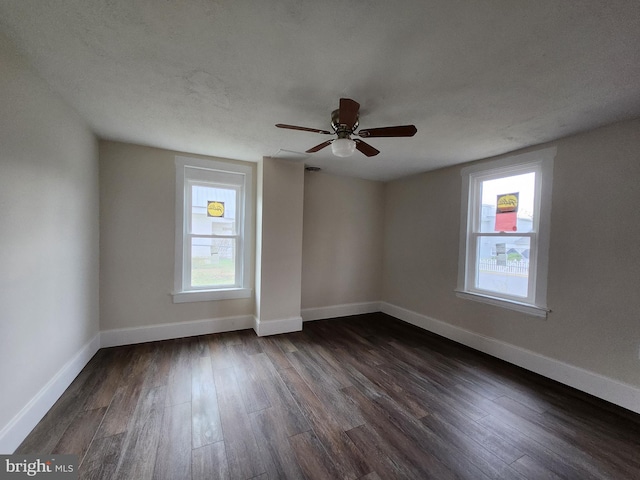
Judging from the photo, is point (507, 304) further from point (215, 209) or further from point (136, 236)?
point (136, 236)

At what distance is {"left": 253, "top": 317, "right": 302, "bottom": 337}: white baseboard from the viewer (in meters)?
3.34

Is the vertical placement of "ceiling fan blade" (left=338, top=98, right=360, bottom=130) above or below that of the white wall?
above

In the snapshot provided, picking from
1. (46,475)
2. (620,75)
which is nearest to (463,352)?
(620,75)

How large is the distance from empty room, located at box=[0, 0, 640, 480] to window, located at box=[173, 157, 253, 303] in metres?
0.03

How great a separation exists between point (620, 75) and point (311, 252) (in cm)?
347

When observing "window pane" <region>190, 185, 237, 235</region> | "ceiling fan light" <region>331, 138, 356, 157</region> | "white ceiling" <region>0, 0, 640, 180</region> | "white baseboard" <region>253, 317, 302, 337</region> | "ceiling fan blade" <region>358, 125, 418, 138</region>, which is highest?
"white ceiling" <region>0, 0, 640, 180</region>

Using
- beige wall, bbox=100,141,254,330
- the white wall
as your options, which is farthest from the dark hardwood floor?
beige wall, bbox=100,141,254,330

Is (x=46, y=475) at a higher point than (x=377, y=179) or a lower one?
lower

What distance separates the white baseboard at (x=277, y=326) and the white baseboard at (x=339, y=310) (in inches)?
18.3

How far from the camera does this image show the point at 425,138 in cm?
252

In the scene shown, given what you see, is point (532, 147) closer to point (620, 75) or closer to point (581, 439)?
point (620, 75)

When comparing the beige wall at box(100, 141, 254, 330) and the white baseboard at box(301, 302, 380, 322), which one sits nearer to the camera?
the beige wall at box(100, 141, 254, 330)

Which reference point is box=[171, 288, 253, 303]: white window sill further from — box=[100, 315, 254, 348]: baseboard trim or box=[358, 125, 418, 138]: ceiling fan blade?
box=[358, 125, 418, 138]: ceiling fan blade

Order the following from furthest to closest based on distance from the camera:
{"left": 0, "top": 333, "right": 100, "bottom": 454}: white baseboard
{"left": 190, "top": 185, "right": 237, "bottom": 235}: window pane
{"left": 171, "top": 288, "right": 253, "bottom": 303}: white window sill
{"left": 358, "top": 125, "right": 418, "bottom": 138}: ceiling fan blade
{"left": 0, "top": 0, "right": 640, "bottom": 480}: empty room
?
{"left": 190, "top": 185, "right": 237, "bottom": 235}: window pane
{"left": 171, "top": 288, "right": 253, "bottom": 303}: white window sill
{"left": 358, "top": 125, "right": 418, "bottom": 138}: ceiling fan blade
{"left": 0, "top": 333, "right": 100, "bottom": 454}: white baseboard
{"left": 0, "top": 0, "right": 640, "bottom": 480}: empty room
